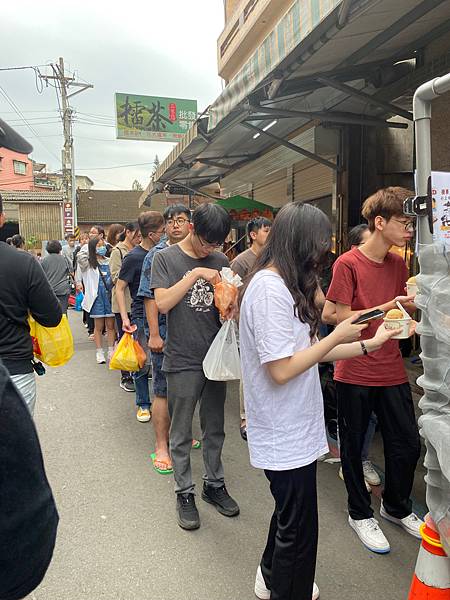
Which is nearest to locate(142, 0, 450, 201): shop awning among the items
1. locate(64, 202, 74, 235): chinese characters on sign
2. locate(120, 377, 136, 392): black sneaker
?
locate(120, 377, 136, 392): black sneaker

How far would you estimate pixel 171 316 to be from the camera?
289cm

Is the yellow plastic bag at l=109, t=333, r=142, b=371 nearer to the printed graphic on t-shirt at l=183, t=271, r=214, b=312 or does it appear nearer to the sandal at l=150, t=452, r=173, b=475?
the sandal at l=150, t=452, r=173, b=475

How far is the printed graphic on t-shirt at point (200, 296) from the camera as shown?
285 centimetres

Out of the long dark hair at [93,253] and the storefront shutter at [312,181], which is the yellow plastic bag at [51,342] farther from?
the storefront shutter at [312,181]

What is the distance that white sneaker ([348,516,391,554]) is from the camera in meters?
2.56

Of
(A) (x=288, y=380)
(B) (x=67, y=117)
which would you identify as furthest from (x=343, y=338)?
(B) (x=67, y=117)

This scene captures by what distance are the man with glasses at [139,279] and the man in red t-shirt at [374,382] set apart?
217 cm

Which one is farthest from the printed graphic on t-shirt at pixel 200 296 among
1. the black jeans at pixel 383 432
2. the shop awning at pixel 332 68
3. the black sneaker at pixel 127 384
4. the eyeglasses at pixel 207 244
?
the black sneaker at pixel 127 384

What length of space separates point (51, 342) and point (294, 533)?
1.73 metres

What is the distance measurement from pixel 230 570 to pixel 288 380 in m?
1.38

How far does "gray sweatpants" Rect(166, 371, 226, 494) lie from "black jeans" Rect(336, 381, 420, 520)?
0.82m

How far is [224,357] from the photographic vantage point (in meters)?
2.67

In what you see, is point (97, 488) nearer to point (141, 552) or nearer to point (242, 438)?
point (141, 552)

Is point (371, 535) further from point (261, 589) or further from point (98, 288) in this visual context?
point (98, 288)
